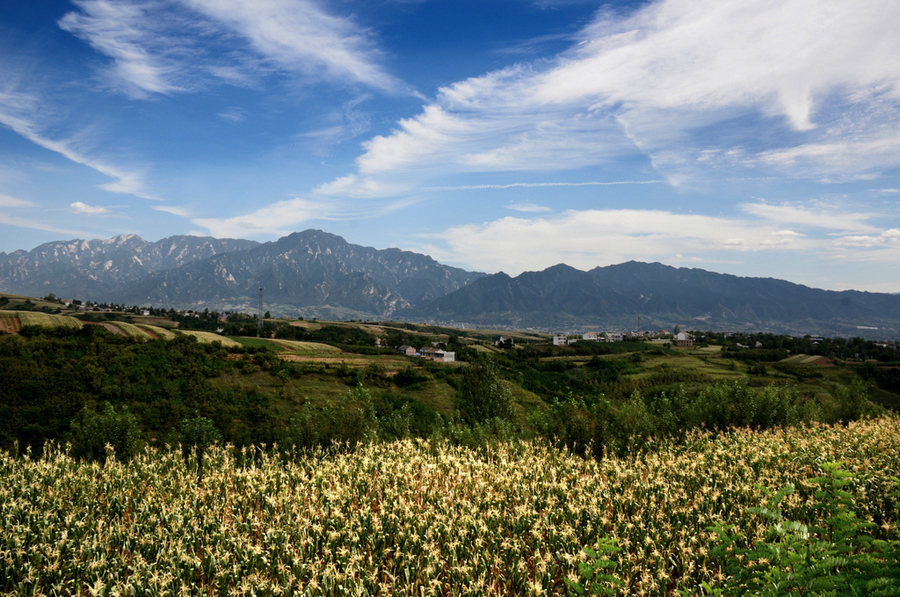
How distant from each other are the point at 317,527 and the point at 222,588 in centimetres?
178

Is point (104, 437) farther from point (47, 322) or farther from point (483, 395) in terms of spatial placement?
point (47, 322)

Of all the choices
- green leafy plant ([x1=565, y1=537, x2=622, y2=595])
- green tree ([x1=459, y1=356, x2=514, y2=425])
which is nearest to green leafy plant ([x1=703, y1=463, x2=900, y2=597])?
green leafy plant ([x1=565, y1=537, x2=622, y2=595])

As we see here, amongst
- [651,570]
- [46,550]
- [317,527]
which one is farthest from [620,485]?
[46,550]

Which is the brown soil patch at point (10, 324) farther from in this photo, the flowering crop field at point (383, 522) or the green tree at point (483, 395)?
the flowering crop field at point (383, 522)

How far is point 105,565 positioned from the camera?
25.8 ft

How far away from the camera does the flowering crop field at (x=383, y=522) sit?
25.3 feet

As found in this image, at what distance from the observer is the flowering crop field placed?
771cm

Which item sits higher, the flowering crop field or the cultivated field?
the flowering crop field

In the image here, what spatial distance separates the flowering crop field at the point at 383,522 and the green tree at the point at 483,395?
22.5 meters

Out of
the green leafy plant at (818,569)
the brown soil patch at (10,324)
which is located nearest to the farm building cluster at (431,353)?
the brown soil patch at (10,324)

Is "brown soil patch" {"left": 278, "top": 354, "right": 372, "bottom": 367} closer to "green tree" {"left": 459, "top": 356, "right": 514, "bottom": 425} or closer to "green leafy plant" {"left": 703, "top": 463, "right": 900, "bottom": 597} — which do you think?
"green tree" {"left": 459, "top": 356, "right": 514, "bottom": 425}

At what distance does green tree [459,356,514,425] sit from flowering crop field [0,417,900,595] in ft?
74.0

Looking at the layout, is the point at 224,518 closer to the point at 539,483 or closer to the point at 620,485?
the point at 539,483

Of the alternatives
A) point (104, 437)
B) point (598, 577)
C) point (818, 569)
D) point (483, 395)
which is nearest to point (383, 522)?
point (598, 577)
